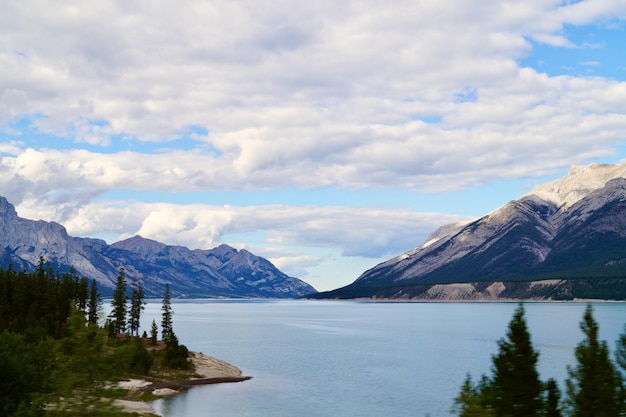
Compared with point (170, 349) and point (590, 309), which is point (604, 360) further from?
point (170, 349)

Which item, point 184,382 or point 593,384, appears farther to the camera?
point 184,382

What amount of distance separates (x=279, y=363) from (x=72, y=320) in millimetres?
148806

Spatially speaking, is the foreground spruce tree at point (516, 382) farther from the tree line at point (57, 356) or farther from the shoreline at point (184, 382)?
the shoreline at point (184, 382)

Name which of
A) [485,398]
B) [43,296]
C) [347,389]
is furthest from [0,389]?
[43,296]

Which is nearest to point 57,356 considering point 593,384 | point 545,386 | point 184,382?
point 545,386

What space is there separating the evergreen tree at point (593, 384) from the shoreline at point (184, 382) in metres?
76.3

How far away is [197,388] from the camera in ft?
443

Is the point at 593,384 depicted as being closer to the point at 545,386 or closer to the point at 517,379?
the point at 545,386

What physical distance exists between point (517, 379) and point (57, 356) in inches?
1249

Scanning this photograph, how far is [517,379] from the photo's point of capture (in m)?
46.9

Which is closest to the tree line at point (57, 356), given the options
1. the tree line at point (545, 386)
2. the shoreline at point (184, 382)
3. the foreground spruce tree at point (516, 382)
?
the shoreline at point (184, 382)

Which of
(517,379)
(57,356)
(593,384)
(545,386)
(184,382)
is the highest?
(57,356)

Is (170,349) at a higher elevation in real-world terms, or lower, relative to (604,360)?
lower

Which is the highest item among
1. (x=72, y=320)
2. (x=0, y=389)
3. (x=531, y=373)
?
(x=72, y=320)
